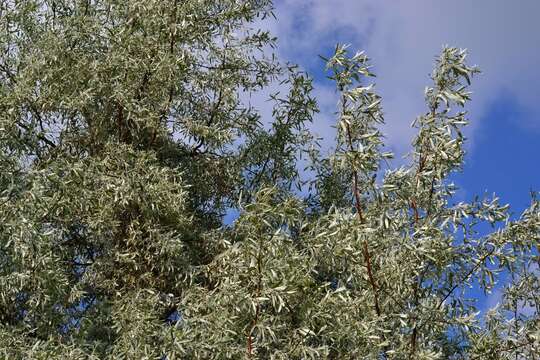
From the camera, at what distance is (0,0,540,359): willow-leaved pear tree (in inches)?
306

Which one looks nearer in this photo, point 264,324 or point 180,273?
point 264,324

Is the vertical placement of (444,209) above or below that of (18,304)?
above

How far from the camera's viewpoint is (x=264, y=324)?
762 cm

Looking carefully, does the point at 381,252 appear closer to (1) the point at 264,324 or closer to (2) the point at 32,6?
(1) the point at 264,324

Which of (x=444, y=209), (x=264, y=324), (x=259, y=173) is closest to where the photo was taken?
(x=264, y=324)

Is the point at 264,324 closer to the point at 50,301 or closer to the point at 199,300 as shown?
the point at 199,300

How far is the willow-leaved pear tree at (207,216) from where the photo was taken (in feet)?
25.5

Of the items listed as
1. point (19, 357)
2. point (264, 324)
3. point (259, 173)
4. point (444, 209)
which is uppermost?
point (259, 173)

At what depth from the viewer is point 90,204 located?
8.91m

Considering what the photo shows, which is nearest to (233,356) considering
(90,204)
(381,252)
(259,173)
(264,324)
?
(264,324)

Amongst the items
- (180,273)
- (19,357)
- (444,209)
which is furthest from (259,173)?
(19,357)

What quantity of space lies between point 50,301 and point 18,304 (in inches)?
19.7

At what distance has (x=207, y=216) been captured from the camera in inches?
408

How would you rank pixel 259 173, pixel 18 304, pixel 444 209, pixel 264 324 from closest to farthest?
1. pixel 264 324
2. pixel 444 209
3. pixel 18 304
4. pixel 259 173
